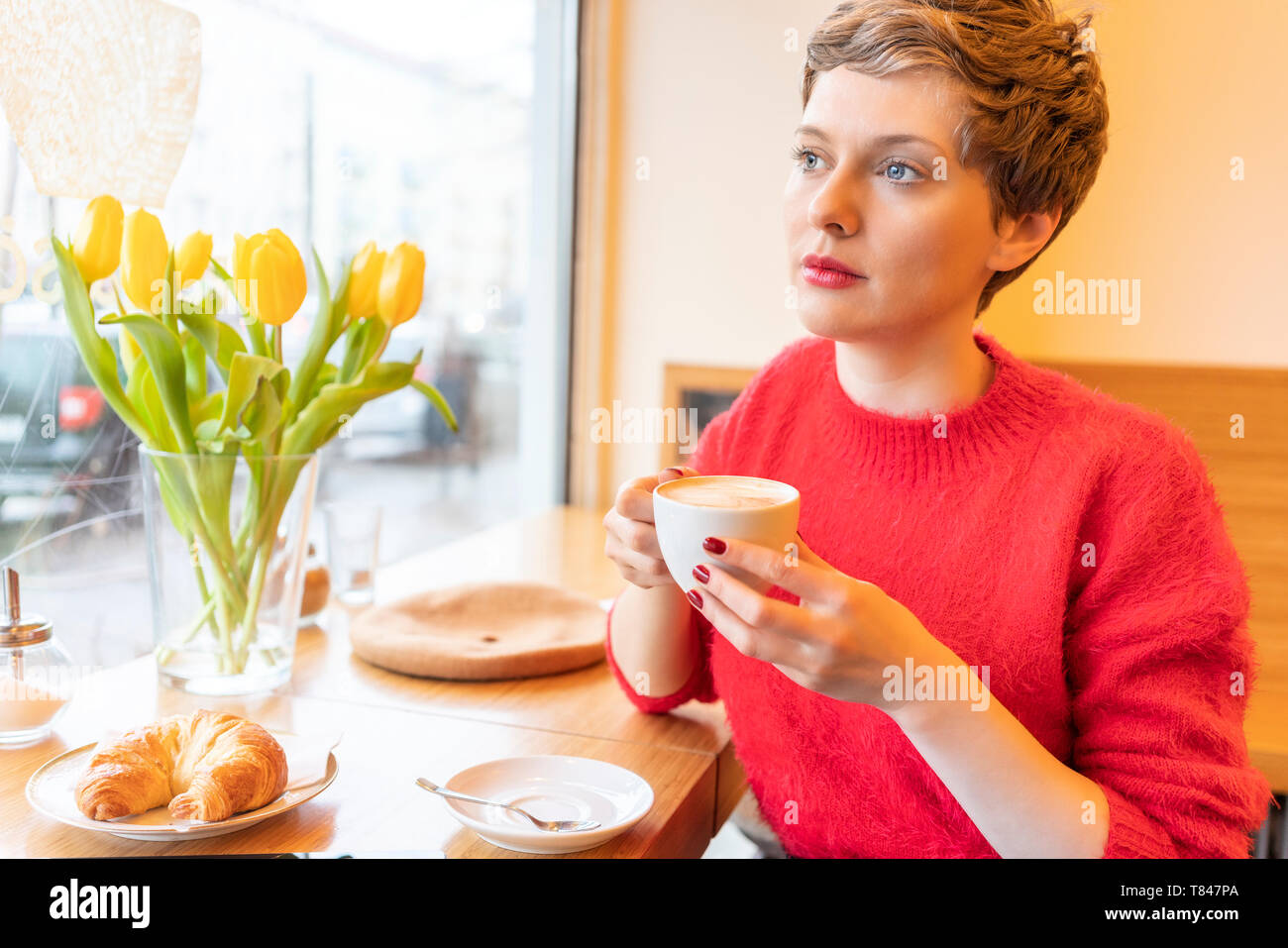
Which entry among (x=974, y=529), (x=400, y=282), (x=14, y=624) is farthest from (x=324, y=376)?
(x=974, y=529)

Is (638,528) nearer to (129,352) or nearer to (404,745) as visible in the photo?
(404,745)

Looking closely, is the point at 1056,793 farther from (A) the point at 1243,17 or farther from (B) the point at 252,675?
(A) the point at 1243,17

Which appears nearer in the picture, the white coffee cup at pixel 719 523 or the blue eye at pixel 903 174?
the white coffee cup at pixel 719 523

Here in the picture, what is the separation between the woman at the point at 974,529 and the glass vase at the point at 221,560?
41cm

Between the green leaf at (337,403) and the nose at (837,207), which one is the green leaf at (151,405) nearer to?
the green leaf at (337,403)

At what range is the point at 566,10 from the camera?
2518 mm

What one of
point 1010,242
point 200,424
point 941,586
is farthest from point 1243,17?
point 200,424

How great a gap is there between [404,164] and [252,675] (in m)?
1.32

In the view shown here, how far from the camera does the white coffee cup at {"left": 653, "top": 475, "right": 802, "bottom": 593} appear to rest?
74cm

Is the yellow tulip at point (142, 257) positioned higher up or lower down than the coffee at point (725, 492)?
higher up

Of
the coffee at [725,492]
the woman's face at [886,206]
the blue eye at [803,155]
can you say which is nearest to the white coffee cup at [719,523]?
the coffee at [725,492]

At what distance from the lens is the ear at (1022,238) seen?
103 centimetres

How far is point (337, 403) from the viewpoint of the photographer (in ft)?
3.96

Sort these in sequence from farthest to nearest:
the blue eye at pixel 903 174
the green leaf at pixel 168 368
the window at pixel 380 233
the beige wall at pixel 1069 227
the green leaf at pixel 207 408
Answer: the beige wall at pixel 1069 227 < the window at pixel 380 233 < the green leaf at pixel 207 408 < the green leaf at pixel 168 368 < the blue eye at pixel 903 174
